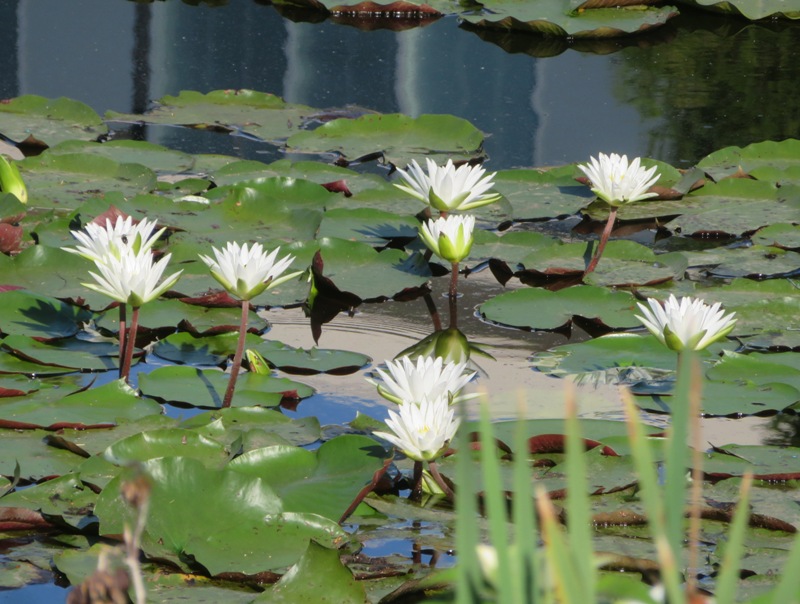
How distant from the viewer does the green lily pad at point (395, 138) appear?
396 centimetres

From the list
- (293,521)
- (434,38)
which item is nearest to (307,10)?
(434,38)

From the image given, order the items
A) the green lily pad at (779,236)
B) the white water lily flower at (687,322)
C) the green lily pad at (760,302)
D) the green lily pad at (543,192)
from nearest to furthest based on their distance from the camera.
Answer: the white water lily flower at (687,322) < the green lily pad at (760,302) < the green lily pad at (779,236) < the green lily pad at (543,192)

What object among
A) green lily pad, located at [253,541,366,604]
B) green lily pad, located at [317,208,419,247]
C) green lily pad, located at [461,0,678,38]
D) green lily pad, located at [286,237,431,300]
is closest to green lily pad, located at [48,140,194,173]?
green lily pad, located at [317,208,419,247]

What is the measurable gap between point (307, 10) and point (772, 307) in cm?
429

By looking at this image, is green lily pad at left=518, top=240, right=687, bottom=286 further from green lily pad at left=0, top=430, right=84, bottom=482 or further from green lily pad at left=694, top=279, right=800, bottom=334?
green lily pad at left=0, top=430, right=84, bottom=482

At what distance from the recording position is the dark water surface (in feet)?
14.6

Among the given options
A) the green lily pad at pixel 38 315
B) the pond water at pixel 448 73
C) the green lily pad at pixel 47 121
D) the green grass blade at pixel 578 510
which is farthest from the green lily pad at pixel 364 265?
the green grass blade at pixel 578 510

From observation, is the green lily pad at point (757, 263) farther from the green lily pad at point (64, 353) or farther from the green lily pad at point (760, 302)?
the green lily pad at point (64, 353)

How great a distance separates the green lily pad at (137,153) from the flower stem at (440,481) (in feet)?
6.99

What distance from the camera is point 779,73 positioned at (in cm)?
527

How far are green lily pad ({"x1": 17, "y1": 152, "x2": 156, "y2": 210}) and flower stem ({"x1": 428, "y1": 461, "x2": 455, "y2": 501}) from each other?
1.85m

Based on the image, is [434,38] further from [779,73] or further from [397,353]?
[397,353]

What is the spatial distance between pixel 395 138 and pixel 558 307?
1527 millimetres

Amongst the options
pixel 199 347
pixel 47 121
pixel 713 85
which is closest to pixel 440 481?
pixel 199 347
